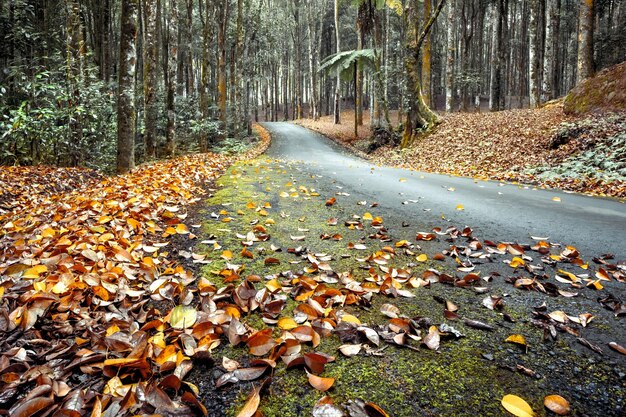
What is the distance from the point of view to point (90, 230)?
310 centimetres

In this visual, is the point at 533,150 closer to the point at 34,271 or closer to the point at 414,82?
the point at 414,82

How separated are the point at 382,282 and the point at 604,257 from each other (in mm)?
1978

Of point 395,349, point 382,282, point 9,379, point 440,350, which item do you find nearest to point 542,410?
point 440,350

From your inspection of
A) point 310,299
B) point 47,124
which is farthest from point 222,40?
point 310,299

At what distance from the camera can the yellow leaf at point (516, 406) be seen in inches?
53.8

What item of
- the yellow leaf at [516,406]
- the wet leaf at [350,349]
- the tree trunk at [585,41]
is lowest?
the yellow leaf at [516,406]

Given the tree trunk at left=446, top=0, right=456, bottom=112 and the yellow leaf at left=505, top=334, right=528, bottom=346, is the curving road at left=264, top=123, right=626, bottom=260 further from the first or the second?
the tree trunk at left=446, top=0, right=456, bottom=112

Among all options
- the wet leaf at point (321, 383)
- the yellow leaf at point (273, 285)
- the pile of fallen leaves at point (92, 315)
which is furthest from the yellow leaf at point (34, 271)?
the wet leaf at point (321, 383)

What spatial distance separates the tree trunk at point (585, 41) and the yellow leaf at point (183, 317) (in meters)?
14.8

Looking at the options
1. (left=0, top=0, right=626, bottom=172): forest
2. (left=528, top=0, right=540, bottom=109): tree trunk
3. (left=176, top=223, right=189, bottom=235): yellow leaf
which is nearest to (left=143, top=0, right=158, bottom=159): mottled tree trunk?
(left=0, top=0, right=626, bottom=172): forest

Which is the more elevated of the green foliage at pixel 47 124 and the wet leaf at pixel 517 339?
the green foliage at pixel 47 124

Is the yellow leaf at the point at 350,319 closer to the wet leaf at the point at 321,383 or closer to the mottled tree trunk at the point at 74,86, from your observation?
the wet leaf at the point at 321,383

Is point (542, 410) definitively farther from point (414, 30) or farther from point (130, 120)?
point (414, 30)

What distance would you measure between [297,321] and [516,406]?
106cm
